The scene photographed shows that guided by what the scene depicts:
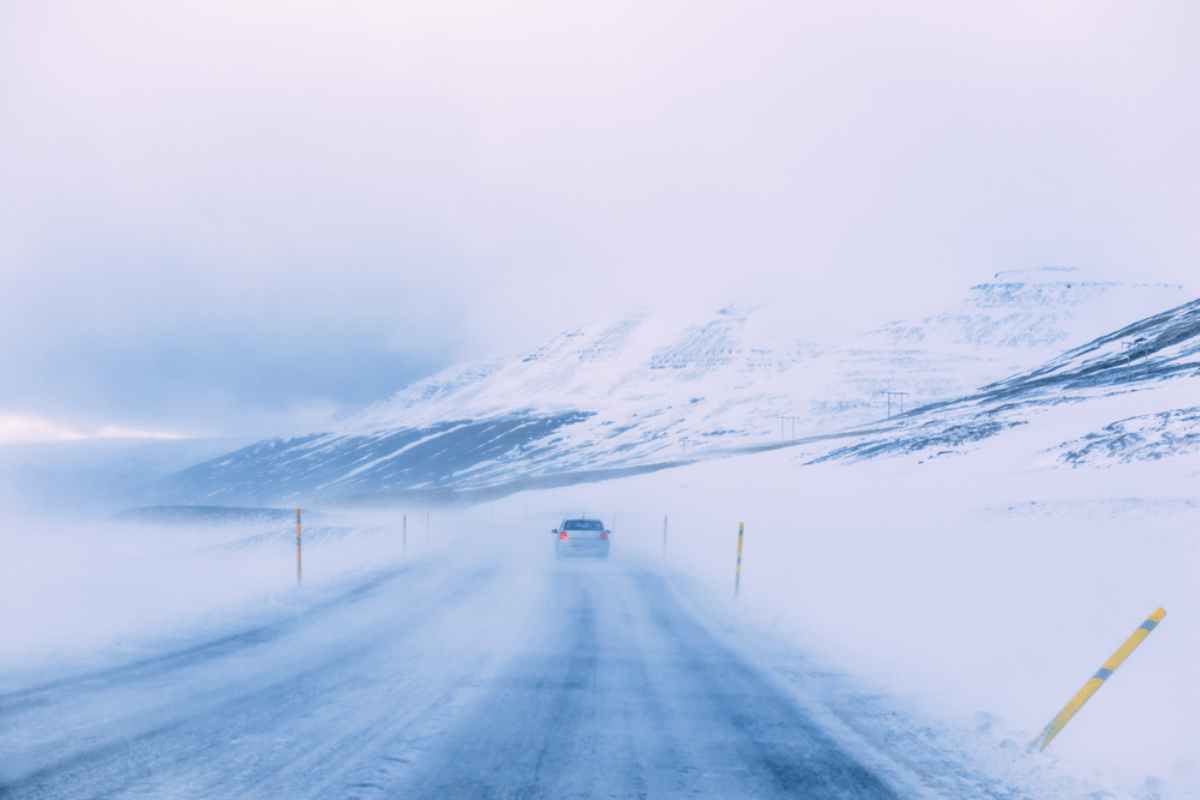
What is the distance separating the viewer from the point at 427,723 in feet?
28.8

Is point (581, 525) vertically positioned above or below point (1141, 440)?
below

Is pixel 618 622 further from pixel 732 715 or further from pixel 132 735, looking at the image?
pixel 132 735

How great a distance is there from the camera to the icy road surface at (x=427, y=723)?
23.2ft

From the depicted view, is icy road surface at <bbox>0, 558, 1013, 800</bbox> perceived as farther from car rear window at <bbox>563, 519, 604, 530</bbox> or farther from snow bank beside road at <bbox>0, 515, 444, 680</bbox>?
car rear window at <bbox>563, 519, 604, 530</bbox>

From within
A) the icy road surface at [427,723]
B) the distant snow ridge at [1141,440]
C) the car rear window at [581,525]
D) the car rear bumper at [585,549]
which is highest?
the distant snow ridge at [1141,440]

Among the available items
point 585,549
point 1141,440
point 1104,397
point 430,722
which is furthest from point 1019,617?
point 1104,397

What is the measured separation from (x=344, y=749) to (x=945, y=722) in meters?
5.56

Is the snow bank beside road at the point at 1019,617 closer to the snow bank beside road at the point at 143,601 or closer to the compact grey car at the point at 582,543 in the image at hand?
the compact grey car at the point at 582,543

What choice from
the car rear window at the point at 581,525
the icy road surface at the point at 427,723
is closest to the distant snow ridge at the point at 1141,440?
the car rear window at the point at 581,525

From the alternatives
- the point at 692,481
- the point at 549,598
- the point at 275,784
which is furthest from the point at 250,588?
the point at 692,481

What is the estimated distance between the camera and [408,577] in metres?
25.5

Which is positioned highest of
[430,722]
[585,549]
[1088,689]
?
[1088,689]

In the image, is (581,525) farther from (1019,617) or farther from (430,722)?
(430,722)

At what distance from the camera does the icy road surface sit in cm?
707
